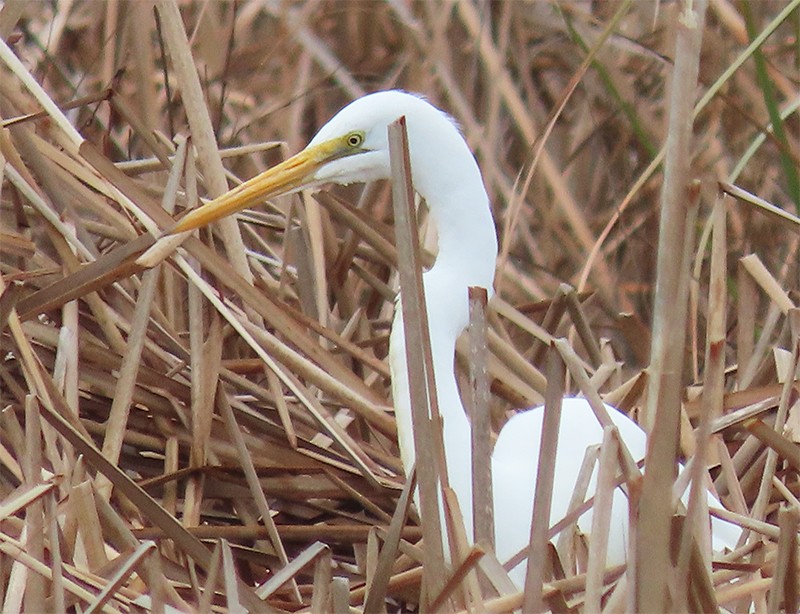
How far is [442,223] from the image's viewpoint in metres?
1.35

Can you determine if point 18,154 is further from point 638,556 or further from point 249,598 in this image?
point 638,556

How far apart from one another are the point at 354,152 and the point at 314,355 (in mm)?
246

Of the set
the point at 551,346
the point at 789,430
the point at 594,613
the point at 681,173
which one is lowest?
the point at 789,430

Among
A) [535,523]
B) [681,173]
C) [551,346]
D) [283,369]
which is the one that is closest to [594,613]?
[535,523]

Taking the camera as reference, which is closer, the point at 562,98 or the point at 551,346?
the point at 551,346

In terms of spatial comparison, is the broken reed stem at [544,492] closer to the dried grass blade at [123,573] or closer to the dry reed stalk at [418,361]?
the dry reed stalk at [418,361]

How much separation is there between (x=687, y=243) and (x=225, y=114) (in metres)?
1.75

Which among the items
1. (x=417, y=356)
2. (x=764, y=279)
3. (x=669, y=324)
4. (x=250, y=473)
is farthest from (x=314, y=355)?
(x=669, y=324)

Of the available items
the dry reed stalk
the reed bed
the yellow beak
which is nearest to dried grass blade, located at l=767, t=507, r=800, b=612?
the reed bed

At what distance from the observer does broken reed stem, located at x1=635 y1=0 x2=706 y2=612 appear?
0.74 m

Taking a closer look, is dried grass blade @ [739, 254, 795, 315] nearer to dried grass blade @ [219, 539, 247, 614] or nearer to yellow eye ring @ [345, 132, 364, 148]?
yellow eye ring @ [345, 132, 364, 148]

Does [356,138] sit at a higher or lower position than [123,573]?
higher

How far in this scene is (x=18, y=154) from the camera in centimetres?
147

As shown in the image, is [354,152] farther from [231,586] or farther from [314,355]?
[231,586]
